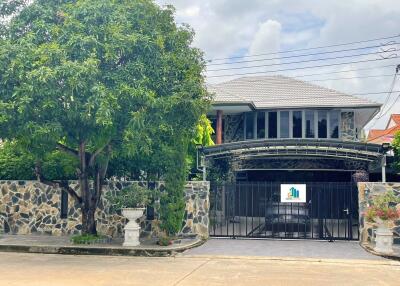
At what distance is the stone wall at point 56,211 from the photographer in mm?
15188

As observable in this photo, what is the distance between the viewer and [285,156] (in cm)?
1922

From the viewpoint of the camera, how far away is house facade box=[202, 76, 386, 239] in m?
15.6

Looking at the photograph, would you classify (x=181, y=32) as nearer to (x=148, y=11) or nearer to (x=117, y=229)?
(x=148, y=11)

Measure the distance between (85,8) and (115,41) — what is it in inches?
48.1

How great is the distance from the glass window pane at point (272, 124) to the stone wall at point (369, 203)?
914 cm

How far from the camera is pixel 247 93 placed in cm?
2502

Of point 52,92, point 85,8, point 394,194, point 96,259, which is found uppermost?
point 85,8

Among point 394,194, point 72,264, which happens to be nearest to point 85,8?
point 72,264

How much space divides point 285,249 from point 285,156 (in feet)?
21.6

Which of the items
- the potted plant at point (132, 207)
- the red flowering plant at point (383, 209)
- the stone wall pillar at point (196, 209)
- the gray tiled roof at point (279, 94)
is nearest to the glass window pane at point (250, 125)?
the gray tiled roof at point (279, 94)

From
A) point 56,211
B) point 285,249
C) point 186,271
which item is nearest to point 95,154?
point 56,211

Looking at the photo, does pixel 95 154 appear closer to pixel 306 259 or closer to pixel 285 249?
pixel 285 249

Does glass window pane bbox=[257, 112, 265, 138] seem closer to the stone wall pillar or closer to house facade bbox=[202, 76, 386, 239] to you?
house facade bbox=[202, 76, 386, 239]

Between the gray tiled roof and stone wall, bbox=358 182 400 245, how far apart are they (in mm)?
8288
